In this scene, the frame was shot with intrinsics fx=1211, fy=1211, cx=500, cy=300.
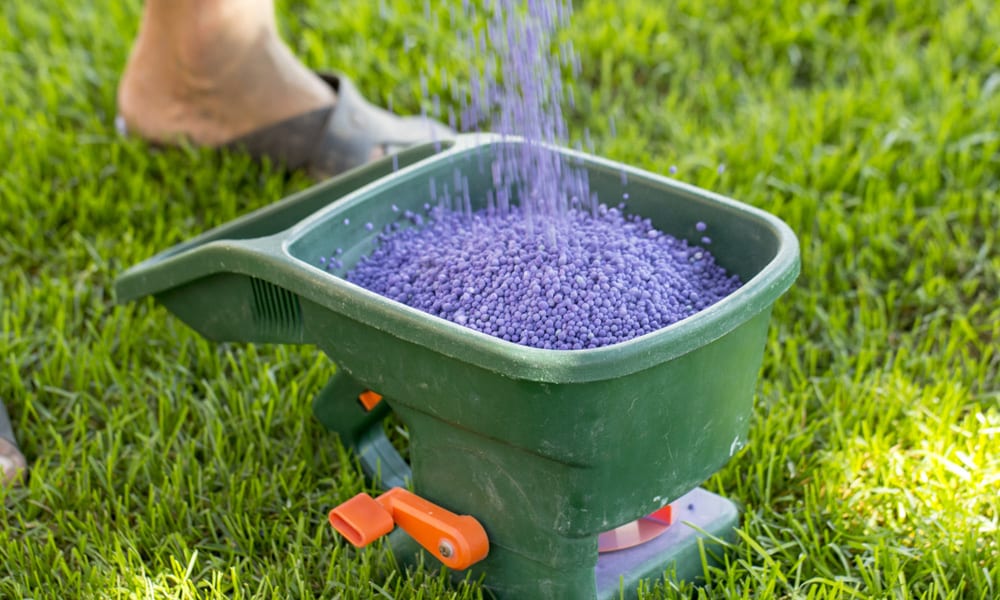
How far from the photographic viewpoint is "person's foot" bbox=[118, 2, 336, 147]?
251 centimetres

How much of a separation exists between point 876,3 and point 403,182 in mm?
1844

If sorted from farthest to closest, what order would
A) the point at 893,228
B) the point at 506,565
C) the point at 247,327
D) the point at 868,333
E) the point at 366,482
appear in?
the point at 893,228
the point at 868,333
the point at 366,482
the point at 247,327
the point at 506,565

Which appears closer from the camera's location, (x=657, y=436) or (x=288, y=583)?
(x=657, y=436)

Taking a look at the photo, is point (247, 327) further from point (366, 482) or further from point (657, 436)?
point (657, 436)

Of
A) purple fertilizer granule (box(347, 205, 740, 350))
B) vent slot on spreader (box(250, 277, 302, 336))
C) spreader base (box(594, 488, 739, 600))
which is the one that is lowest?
spreader base (box(594, 488, 739, 600))

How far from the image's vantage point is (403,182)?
1.71 meters

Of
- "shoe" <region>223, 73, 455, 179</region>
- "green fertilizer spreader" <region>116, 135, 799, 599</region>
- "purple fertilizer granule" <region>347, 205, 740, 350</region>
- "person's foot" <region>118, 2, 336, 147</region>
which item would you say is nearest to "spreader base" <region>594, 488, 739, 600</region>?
"green fertilizer spreader" <region>116, 135, 799, 599</region>

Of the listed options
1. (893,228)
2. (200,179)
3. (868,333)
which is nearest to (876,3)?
(893,228)

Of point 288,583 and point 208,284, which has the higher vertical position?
point 208,284

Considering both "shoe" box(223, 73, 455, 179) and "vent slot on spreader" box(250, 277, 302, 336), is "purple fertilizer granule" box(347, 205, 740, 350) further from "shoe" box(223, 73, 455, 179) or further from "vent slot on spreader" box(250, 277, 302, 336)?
"shoe" box(223, 73, 455, 179)

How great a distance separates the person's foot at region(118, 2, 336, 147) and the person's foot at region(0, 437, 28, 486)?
0.95 metres

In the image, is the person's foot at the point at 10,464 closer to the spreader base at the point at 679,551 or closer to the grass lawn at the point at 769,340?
the grass lawn at the point at 769,340

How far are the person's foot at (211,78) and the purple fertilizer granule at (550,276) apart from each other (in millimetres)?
959

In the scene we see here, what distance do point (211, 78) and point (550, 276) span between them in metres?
1.32
